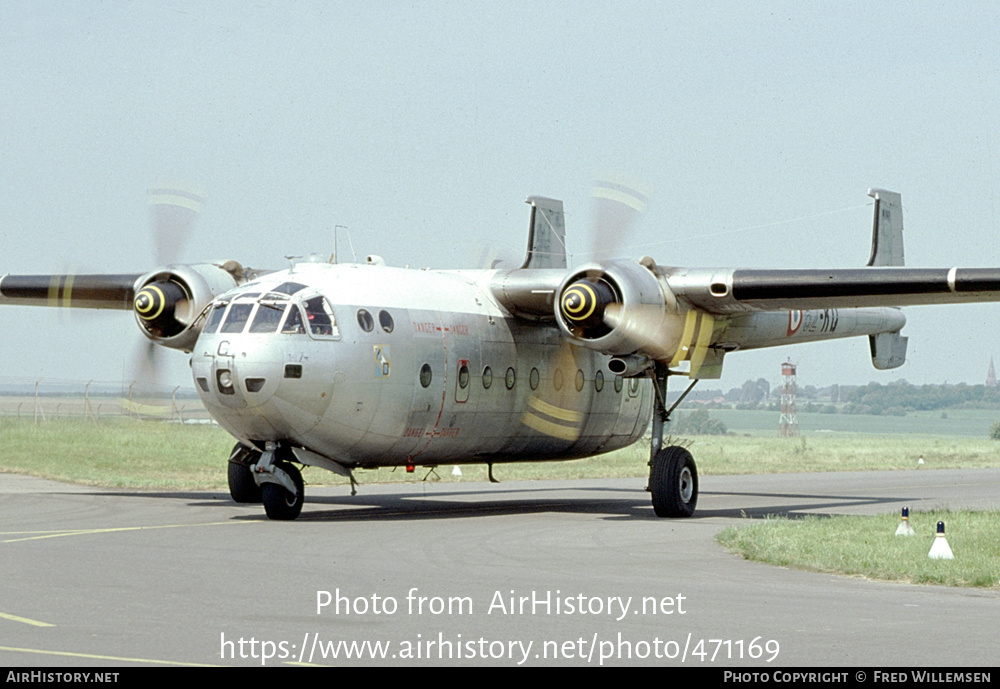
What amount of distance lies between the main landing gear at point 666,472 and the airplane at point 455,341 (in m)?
0.03

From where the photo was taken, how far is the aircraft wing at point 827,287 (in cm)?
2039

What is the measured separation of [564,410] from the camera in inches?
962

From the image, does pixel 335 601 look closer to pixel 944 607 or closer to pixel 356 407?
pixel 944 607

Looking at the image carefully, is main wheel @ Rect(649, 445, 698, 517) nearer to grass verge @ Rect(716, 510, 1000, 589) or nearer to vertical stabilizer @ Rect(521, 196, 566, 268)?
grass verge @ Rect(716, 510, 1000, 589)

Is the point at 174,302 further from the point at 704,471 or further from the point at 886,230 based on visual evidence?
the point at 704,471

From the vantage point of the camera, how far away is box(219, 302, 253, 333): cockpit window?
1905cm

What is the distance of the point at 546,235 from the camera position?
87.5 ft

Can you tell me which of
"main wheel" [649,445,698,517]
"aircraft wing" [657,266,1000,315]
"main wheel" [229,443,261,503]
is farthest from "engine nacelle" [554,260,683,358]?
"main wheel" [229,443,261,503]

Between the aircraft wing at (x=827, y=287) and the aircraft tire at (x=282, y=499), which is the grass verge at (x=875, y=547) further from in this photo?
the aircraft tire at (x=282, y=499)

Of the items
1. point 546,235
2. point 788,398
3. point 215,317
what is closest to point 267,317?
point 215,317

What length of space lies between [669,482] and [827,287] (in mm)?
4194

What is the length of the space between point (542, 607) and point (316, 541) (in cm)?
641

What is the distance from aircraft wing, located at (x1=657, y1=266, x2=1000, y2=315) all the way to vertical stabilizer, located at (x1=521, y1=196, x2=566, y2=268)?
4804mm
